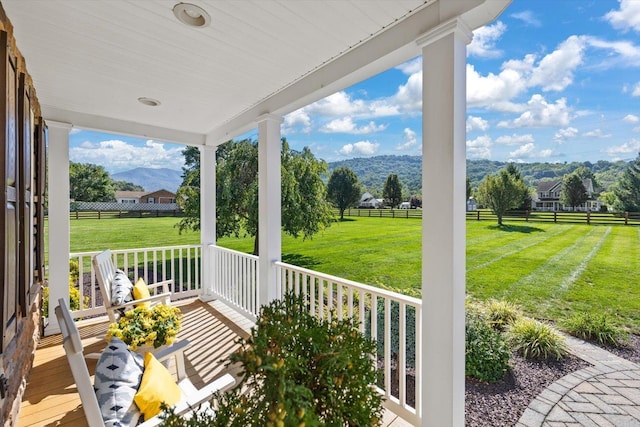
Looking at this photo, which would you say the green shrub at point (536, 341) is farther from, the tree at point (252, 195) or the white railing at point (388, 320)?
the tree at point (252, 195)

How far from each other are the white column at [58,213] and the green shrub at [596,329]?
19.1ft

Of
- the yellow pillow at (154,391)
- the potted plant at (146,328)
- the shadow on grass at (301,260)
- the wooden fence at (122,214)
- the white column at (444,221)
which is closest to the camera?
the yellow pillow at (154,391)

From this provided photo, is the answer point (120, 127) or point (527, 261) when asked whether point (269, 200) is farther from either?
point (527, 261)

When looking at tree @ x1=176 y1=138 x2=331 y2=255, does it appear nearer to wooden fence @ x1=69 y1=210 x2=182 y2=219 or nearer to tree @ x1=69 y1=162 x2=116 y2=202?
wooden fence @ x1=69 y1=210 x2=182 y2=219

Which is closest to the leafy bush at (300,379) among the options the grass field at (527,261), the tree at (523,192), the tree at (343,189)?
the grass field at (527,261)

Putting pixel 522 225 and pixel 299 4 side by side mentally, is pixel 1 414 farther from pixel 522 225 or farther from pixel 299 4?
pixel 522 225

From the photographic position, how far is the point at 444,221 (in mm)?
1641

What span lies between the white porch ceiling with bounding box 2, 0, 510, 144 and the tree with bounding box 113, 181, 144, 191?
512 cm

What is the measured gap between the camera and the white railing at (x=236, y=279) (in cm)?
381

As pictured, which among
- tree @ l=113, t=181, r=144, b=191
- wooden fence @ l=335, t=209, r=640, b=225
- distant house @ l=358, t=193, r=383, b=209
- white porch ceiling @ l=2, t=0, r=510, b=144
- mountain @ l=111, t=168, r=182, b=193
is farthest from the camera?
mountain @ l=111, t=168, r=182, b=193

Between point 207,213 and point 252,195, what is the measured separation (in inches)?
49.7

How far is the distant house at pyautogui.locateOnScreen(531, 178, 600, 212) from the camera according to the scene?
10.6 feet

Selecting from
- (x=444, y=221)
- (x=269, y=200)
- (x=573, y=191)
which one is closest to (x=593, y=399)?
(x=444, y=221)

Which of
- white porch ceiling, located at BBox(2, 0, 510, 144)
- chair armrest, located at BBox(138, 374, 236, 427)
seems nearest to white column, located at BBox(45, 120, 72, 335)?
white porch ceiling, located at BBox(2, 0, 510, 144)
